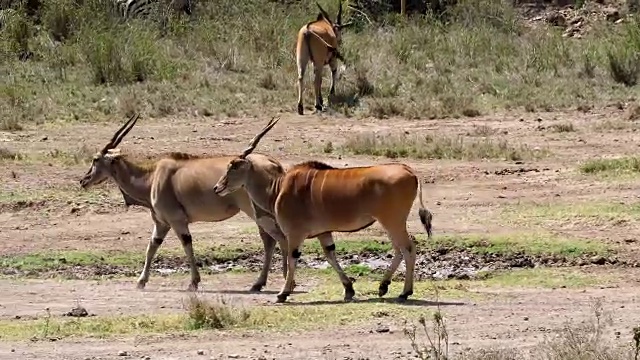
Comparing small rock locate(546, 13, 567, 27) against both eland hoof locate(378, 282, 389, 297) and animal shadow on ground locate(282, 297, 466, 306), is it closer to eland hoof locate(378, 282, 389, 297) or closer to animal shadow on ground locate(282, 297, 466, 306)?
eland hoof locate(378, 282, 389, 297)

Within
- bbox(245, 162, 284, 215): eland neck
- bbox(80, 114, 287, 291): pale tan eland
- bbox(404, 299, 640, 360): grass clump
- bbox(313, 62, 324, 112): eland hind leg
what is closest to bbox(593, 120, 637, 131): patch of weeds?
bbox(313, 62, 324, 112): eland hind leg

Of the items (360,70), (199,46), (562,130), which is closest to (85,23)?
(199,46)

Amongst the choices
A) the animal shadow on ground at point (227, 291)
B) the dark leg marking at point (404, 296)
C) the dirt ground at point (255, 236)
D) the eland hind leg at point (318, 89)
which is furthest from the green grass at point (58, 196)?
the eland hind leg at point (318, 89)

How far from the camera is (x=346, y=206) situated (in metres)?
12.8

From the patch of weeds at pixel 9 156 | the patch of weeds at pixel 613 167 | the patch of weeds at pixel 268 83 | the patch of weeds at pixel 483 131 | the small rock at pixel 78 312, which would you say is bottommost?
the patch of weeds at pixel 268 83

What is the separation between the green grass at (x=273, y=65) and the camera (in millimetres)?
24297

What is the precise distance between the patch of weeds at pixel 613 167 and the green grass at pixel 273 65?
5.03 meters

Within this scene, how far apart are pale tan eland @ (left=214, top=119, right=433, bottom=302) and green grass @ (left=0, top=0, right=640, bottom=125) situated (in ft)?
34.4

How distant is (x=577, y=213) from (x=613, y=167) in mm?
2622

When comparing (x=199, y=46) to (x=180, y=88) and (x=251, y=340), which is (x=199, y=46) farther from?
(x=251, y=340)

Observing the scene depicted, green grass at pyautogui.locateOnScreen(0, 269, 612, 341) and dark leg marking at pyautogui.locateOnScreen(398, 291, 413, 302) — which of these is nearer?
green grass at pyautogui.locateOnScreen(0, 269, 612, 341)

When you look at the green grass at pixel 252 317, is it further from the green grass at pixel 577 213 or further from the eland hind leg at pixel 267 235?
the green grass at pixel 577 213

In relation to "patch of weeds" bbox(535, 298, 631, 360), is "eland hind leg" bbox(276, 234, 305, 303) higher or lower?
lower

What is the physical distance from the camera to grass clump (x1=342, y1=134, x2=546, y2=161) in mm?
20359
